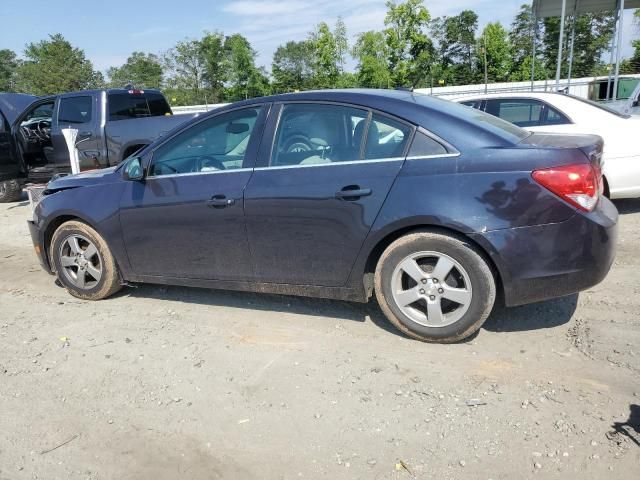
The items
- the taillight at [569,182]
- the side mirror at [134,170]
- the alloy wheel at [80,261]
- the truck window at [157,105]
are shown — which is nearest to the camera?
the taillight at [569,182]

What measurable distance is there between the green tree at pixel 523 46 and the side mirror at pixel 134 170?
5081 centimetres

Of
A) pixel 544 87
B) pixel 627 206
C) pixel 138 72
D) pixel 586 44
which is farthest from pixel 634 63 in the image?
pixel 138 72

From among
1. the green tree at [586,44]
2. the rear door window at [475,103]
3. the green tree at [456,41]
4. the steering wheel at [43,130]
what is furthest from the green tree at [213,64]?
the rear door window at [475,103]

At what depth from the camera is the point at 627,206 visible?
7176mm

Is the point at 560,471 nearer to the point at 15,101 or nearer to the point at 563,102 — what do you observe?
the point at 563,102

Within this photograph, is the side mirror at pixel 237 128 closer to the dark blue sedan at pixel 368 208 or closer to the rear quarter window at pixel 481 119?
the dark blue sedan at pixel 368 208

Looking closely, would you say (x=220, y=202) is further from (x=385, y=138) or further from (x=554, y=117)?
(x=554, y=117)

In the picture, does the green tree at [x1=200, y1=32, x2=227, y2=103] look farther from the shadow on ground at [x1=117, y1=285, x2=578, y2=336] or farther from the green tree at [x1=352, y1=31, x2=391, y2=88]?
the shadow on ground at [x1=117, y1=285, x2=578, y2=336]

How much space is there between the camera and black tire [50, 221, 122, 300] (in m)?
4.70

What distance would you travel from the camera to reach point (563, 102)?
6820 millimetres

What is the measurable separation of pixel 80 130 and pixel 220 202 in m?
7.06

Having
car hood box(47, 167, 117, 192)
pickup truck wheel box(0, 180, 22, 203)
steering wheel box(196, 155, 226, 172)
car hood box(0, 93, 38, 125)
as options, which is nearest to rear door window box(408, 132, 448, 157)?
steering wheel box(196, 155, 226, 172)

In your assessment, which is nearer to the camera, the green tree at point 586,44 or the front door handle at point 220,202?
the front door handle at point 220,202

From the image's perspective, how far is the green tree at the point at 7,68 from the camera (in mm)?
70375
